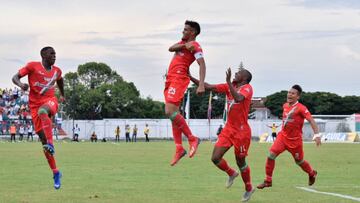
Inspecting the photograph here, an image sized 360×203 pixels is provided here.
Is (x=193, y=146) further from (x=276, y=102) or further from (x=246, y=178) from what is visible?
(x=276, y=102)

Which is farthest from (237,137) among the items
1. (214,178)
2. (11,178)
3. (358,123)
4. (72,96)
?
(72,96)

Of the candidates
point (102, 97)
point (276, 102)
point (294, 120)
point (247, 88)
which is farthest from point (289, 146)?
point (276, 102)

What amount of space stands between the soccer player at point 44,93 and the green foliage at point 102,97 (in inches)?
4531

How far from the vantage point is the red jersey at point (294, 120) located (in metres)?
19.5

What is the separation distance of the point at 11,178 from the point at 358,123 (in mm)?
76935

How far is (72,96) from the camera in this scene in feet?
434

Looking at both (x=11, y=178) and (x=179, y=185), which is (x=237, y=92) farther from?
(x=11, y=178)

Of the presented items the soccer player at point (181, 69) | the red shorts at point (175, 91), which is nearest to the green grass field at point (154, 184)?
the soccer player at point (181, 69)

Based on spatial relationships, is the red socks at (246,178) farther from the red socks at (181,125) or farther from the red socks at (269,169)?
the red socks at (269,169)

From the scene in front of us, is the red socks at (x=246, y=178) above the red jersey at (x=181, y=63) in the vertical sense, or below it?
below

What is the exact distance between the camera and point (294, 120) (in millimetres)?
19656

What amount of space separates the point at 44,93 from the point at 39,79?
1.20 ft

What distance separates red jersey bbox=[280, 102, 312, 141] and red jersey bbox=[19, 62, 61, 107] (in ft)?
20.9

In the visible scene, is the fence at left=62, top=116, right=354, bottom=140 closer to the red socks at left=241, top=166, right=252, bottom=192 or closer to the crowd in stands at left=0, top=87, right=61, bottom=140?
the crowd in stands at left=0, top=87, right=61, bottom=140
